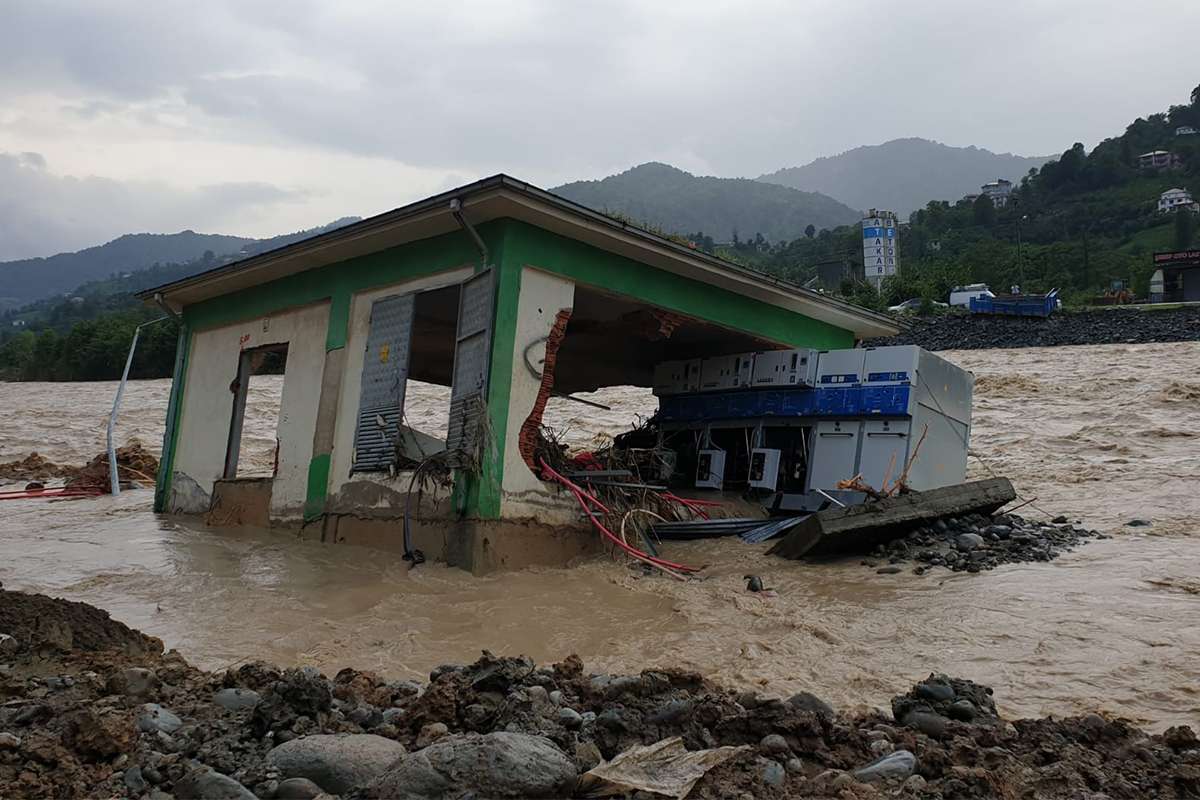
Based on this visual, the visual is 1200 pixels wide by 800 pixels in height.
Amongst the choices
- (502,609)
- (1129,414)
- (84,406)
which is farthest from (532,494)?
(84,406)

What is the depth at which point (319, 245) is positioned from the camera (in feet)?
33.1

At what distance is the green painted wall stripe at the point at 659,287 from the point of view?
28.4 feet

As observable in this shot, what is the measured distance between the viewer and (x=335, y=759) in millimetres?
3076

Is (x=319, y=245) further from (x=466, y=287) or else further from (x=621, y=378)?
(x=621, y=378)

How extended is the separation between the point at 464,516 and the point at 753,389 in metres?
4.31

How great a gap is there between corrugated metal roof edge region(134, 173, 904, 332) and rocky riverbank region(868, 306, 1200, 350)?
14299 millimetres

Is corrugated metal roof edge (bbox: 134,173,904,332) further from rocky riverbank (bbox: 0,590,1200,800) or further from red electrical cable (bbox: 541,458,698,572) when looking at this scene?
rocky riverbank (bbox: 0,590,1200,800)

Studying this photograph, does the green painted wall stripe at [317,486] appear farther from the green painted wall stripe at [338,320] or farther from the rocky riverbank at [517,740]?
the rocky riverbank at [517,740]

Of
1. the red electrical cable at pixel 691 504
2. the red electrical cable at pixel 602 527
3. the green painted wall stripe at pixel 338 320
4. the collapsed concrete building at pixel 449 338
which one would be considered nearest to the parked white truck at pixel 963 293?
the collapsed concrete building at pixel 449 338

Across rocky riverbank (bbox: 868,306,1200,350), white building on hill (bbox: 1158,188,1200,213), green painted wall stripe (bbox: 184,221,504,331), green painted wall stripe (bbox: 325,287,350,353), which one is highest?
white building on hill (bbox: 1158,188,1200,213)

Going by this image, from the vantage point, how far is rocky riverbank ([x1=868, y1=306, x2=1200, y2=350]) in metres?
25.9

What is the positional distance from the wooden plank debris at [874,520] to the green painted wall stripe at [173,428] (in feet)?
30.0

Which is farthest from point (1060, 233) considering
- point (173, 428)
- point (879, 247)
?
point (173, 428)

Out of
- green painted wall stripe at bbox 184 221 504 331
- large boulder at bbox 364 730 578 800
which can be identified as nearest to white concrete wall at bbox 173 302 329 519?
green painted wall stripe at bbox 184 221 504 331
